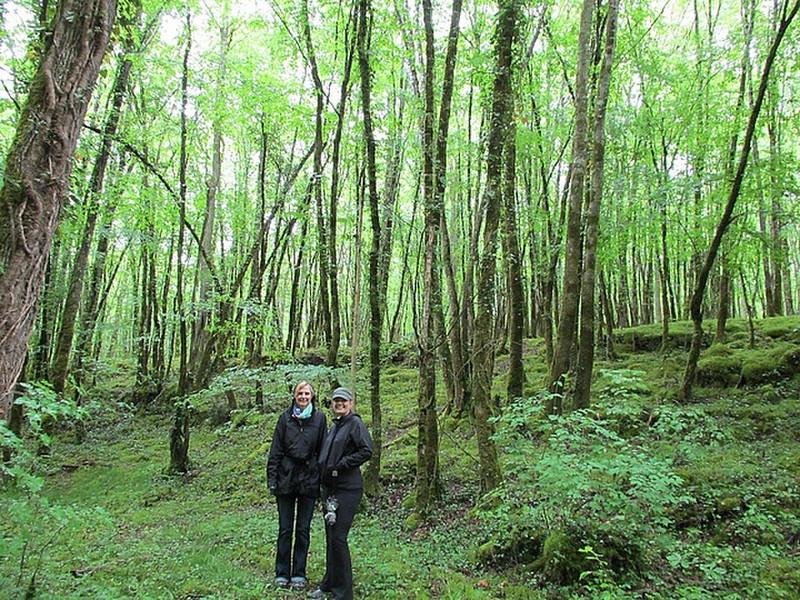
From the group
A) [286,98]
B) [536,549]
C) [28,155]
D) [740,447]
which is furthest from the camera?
[286,98]

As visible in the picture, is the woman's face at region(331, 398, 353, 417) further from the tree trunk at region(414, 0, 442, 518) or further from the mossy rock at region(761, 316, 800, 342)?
the mossy rock at region(761, 316, 800, 342)

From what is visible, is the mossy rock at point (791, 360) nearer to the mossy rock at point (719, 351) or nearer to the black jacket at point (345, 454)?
the mossy rock at point (719, 351)

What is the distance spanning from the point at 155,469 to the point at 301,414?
25.9 ft

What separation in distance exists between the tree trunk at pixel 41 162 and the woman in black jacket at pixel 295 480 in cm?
234

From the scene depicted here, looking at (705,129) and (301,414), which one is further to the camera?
(705,129)

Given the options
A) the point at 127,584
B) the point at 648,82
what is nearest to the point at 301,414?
the point at 127,584

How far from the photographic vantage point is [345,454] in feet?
14.5

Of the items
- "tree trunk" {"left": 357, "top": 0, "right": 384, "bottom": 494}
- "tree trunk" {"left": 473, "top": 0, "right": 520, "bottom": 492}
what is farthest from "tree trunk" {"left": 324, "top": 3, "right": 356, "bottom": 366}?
"tree trunk" {"left": 473, "top": 0, "right": 520, "bottom": 492}

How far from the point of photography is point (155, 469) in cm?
1068

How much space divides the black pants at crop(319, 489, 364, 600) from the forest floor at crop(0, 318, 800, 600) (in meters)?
0.41

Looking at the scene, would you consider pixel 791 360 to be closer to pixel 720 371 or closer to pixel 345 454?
pixel 720 371

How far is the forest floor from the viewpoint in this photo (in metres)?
4.25

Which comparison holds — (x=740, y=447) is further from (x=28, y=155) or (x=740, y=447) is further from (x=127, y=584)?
(x=28, y=155)

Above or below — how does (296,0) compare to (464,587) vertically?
above
